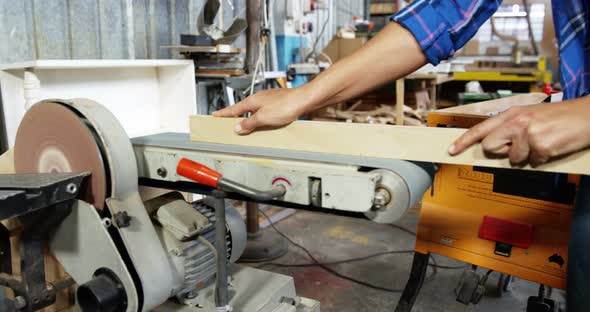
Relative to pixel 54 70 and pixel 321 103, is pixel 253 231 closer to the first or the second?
pixel 54 70

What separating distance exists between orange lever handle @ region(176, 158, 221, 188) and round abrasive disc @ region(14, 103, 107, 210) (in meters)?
0.18

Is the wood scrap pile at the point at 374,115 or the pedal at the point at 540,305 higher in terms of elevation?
the wood scrap pile at the point at 374,115

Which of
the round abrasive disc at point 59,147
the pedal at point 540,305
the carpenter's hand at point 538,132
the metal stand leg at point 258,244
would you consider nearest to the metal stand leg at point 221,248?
the round abrasive disc at point 59,147

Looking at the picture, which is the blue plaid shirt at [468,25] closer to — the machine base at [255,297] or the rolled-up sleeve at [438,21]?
the rolled-up sleeve at [438,21]

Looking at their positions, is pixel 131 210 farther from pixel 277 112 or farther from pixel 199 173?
pixel 277 112

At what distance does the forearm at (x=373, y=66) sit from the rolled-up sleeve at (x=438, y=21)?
0.7 inches

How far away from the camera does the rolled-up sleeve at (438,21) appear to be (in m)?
0.98

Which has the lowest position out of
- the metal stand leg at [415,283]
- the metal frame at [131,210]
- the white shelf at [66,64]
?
the metal stand leg at [415,283]

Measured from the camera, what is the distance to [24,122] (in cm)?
99

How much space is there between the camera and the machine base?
3.47 feet

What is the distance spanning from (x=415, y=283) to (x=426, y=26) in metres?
0.87

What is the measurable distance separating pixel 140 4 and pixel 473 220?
Result: 1895 millimetres

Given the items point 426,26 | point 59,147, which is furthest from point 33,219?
point 426,26

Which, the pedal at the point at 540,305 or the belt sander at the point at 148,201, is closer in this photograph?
the belt sander at the point at 148,201
